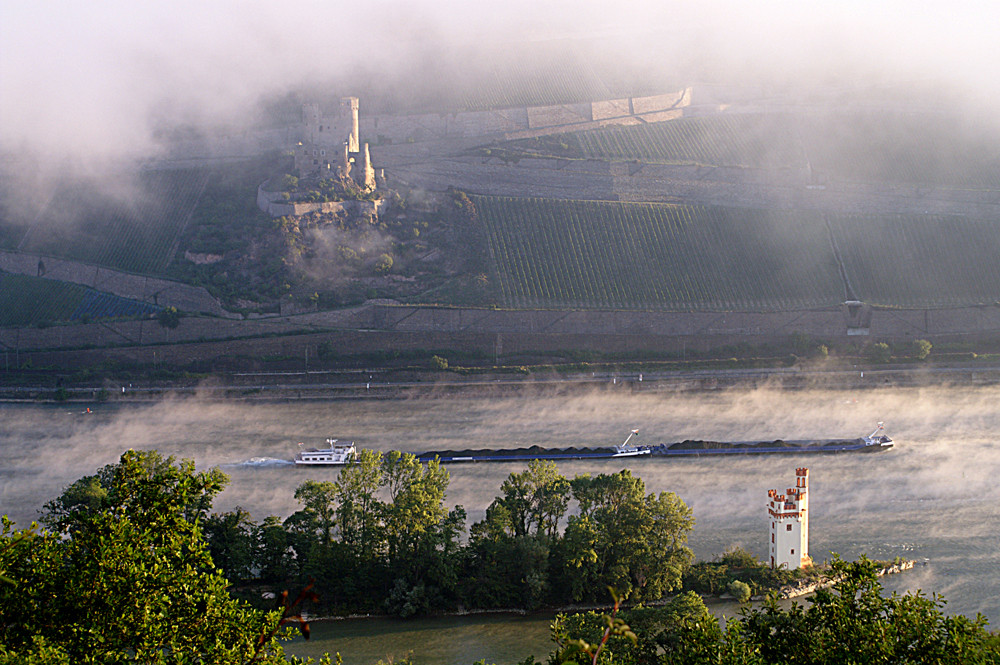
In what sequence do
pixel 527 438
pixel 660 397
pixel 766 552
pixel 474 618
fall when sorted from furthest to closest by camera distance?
1. pixel 660 397
2. pixel 527 438
3. pixel 766 552
4. pixel 474 618

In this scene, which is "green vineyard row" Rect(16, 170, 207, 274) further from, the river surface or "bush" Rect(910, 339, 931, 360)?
"bush" Rect(910, 339, 931, 360)

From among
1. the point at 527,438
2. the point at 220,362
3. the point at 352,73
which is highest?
the point at 352,73

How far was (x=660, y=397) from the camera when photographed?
47594 millimetres

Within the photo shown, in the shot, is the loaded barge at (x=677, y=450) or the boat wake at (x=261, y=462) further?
the loaded barge at (x=677, y=450)

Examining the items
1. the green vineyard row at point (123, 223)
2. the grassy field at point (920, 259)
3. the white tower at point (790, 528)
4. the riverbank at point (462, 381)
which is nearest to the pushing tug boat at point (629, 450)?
the riverbank at point (462, 381)

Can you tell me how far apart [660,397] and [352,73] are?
36769 mm

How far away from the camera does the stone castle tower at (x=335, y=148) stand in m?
59.6

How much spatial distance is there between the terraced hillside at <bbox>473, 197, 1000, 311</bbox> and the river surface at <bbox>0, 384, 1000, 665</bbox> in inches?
373

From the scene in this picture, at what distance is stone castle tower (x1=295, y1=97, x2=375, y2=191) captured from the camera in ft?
196

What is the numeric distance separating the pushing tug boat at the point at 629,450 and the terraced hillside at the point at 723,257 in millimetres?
17063

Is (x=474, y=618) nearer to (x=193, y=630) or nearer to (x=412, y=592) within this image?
(x=412, y=592)

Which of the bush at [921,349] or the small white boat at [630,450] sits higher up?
the bush at [921,349]

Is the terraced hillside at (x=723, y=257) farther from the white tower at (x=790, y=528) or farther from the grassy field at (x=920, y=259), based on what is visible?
the white tower at (x=790, y=528)

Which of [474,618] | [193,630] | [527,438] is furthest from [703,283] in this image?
[193,630]
